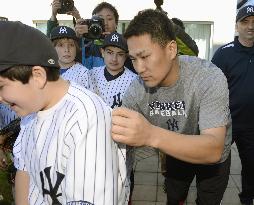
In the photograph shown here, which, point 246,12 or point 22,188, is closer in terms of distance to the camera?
point 22,188

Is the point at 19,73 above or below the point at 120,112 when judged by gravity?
above

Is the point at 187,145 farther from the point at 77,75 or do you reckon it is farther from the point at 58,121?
the point at 77,75

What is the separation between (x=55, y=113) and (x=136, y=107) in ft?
3.48

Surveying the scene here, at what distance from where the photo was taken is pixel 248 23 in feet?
12.7

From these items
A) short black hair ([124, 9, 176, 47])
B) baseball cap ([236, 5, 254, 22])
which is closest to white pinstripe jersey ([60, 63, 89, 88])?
short black hair ([124, 9, 176, 47])

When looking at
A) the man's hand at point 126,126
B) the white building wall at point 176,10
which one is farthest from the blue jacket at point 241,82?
the white building wall at point 176,10

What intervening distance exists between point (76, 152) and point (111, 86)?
2.56 meters

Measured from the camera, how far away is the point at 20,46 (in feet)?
4.39

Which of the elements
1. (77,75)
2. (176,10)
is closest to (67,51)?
(77,75)

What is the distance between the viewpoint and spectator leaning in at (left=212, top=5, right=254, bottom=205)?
375 centimetres

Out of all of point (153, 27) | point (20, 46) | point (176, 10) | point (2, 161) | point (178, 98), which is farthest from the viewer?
point (176, 10)

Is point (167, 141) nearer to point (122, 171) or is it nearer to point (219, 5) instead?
point (122, 171)

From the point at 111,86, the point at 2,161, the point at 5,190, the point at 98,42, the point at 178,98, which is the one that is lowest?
the point at 5,190

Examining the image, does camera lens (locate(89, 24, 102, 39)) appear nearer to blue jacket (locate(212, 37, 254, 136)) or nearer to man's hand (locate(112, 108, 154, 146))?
blue jacket (locate(212, 37, 254, 136))
